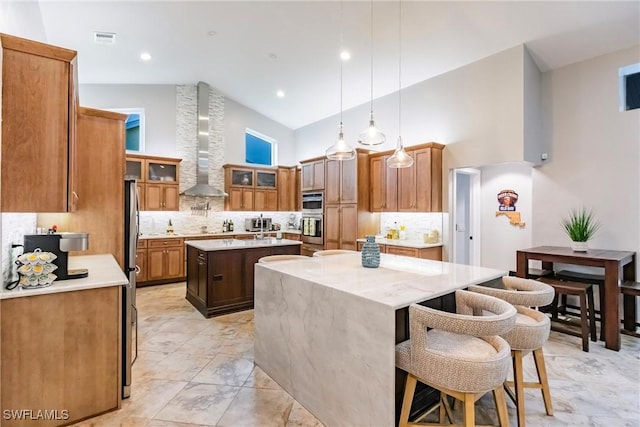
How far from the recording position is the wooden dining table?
3.26 meters

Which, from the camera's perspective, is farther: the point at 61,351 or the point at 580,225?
the point at 580,225

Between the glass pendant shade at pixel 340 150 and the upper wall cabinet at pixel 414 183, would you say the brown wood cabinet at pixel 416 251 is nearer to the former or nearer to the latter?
the upper wall cabinet at pixel 414 183

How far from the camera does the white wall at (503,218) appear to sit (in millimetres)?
5023

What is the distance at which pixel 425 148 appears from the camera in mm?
5184

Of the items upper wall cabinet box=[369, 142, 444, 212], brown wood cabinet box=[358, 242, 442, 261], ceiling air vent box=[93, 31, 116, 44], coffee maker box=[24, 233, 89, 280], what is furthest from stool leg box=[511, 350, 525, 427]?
ceiling air vent box=[93, 31, 116, 44]

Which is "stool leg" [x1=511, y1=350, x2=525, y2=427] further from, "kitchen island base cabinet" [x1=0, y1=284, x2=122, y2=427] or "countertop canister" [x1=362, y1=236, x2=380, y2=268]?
"kitchen island base cabinet" [x1=0, y1=284, x2=122, y2=427]

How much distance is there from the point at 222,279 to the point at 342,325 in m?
2.84

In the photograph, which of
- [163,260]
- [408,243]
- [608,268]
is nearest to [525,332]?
[608,268]

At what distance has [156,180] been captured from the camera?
21.1 feet

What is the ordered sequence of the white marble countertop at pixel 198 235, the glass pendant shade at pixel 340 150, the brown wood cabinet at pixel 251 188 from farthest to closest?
the brown wood cabinet at pixel 251 188 → the white marble countertop at pixel 198 235 → the glass pendant shade at pixel 340 150

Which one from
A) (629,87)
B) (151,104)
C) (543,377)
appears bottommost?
(543,377)

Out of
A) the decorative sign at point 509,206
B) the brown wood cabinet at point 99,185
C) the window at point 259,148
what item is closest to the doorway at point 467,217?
the decorative sign at point 509,206

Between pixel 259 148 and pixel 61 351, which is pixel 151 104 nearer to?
pixel 259 148

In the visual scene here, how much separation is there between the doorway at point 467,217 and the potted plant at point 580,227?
4.64 feet
